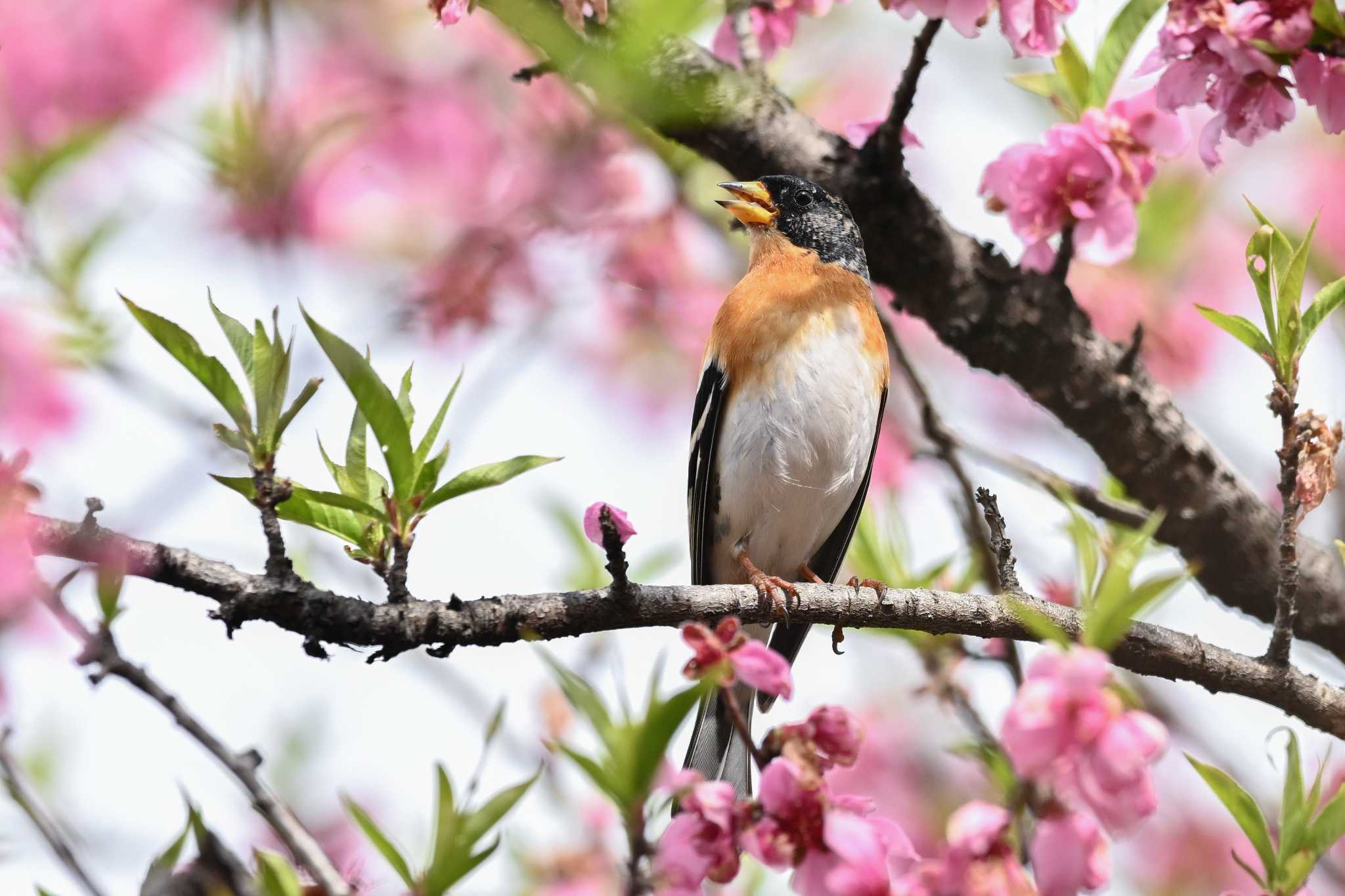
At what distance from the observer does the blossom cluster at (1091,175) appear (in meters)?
3.93

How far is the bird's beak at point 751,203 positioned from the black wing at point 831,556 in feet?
3.27

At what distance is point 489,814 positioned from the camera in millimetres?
2240

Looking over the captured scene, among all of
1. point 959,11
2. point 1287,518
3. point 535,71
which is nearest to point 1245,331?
point 1287,518

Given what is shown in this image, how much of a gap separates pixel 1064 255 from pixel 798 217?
1.82 metres

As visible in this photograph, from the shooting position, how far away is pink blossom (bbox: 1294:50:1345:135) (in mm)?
2809

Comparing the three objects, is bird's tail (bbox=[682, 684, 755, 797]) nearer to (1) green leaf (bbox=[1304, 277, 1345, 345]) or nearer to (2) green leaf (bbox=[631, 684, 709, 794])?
(1) green leaf (bbox=[1304, 277, 1345, 345])

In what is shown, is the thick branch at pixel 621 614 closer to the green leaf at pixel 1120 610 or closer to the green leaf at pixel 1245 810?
the green leaf at pixel 1245 810

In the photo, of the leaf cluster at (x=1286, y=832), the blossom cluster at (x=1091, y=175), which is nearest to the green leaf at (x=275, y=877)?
the leaf cluster at (x=1286, y=832)

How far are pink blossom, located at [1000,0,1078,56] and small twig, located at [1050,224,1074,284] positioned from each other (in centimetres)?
80

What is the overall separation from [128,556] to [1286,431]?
2724 mm

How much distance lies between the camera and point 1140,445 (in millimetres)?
4414

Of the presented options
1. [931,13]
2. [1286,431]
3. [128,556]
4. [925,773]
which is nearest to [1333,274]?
[1286,431]

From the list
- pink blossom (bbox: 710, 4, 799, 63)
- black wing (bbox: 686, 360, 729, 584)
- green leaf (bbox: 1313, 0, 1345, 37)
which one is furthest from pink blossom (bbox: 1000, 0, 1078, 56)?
black wing (bbox: 686, 360, 729, 584)

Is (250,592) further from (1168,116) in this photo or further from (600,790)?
(1168,116)
